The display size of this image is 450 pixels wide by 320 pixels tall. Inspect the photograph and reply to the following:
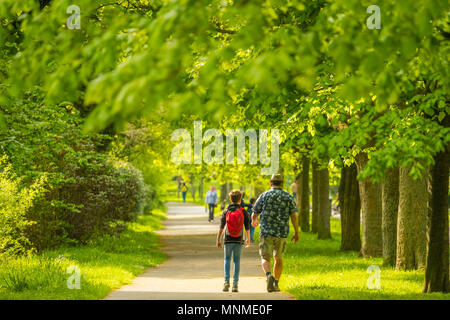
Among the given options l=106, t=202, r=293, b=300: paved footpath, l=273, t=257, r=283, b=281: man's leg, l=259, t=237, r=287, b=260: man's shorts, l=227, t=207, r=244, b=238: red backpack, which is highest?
l=227, t=207, r=244, b=238: red backpack

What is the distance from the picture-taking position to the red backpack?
36.2 feet

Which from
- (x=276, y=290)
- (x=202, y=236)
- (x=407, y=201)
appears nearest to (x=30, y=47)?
(x=276, y=290)

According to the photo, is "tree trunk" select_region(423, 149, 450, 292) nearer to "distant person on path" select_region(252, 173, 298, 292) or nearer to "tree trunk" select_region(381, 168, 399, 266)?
"distant person on path" select_region(252, 173, 298, 292)

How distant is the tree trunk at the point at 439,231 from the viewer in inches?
404

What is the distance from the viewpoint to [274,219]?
1095cm

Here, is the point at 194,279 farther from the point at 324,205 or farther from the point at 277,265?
the point at 324,205

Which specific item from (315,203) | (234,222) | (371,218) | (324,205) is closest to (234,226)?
(234,222)

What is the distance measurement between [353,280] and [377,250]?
18.0ft

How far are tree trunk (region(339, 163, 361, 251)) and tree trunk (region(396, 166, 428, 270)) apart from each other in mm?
5873

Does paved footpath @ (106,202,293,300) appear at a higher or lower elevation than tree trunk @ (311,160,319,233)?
lower

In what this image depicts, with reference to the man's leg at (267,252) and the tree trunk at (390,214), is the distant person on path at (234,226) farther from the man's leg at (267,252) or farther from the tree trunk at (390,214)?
the tree trunk at (390,214)

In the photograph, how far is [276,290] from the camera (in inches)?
445

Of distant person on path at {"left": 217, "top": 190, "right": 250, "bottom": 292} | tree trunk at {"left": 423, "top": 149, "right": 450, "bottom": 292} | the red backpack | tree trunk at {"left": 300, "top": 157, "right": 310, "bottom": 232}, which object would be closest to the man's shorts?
distant person on path at {"left": 217, "top": 190, "right": 250, "bottom": 292}
